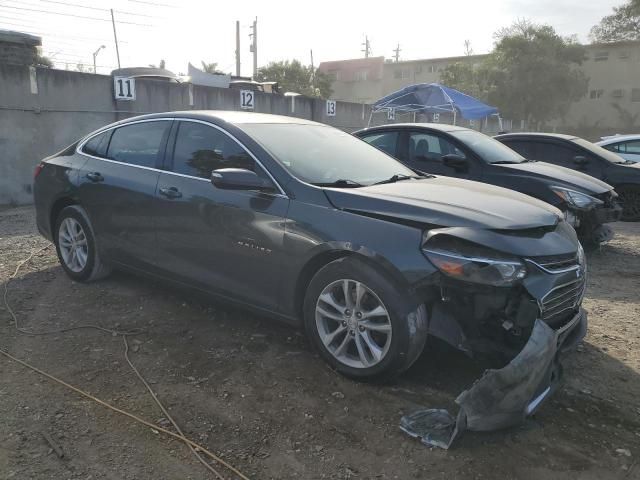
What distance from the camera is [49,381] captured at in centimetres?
323

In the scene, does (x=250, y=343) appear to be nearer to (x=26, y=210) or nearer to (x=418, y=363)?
(x=418, y=363)

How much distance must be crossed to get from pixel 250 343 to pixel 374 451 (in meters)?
1.44

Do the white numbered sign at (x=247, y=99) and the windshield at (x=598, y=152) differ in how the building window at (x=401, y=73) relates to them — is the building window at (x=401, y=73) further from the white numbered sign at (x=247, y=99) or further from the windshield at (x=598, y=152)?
the windshield at (x=598, y=152)

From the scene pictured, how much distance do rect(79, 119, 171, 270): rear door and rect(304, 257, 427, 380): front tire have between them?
1656 millimetres

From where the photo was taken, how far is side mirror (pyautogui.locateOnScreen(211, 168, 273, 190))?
337cm

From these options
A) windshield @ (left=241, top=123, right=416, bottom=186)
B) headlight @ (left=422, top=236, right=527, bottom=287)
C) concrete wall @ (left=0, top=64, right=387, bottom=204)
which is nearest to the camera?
headlight @ (left=422, top=236, right=527, bottom=287)

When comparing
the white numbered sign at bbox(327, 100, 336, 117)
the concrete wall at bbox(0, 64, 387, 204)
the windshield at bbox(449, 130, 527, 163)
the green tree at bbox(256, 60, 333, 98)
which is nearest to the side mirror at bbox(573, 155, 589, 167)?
the windshield at bbox(449, 130, 527, 163)

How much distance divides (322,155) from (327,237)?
3.11 ft

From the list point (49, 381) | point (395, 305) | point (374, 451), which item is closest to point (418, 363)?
point (395, 305)

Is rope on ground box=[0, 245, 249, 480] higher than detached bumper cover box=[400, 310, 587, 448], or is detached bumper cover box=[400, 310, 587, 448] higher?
detached bumper cover box=[400, 310, 587, 448]

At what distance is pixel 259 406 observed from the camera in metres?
2.97

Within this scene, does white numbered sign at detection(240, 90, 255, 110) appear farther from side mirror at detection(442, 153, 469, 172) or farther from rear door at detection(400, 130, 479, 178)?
side mirror at detection(442, 153, 469, 172)

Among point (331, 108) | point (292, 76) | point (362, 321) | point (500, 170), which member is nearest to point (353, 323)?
point (362, 321)

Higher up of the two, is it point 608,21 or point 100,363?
point 608,21
